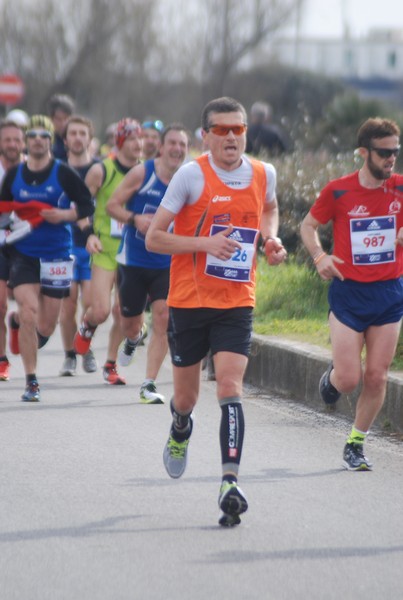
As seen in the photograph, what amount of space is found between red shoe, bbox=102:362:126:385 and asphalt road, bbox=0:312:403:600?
128 cm

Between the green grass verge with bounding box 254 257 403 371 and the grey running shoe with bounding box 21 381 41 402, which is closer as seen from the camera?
the grey running shoe with bounding box 21 381 41 402

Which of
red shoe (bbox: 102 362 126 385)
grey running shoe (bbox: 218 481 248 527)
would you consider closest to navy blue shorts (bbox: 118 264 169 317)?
red shoe (bbox: 102 362 126 385)

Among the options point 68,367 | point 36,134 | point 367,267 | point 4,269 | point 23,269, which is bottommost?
point 68,367

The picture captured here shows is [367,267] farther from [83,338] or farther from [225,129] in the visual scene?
[83,338]

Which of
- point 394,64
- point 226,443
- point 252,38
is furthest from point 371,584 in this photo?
point 394,64

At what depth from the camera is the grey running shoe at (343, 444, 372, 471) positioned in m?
8.34

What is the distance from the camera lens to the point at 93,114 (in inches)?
2378

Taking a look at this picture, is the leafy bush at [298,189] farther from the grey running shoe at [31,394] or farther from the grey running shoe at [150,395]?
the grey running shoe at [31,394]

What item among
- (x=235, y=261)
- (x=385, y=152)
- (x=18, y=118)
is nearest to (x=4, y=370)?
(x=18, y=118)

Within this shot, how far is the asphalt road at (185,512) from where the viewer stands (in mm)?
5793

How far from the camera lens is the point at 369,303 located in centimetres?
838

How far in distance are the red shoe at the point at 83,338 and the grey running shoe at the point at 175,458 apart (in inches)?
184

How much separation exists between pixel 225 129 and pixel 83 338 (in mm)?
5411

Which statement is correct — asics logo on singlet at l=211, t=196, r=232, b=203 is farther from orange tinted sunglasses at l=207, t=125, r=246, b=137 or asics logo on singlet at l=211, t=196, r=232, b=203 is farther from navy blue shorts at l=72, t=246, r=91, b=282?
navy blue shorts at l=72, t=246, r=91, b=282
